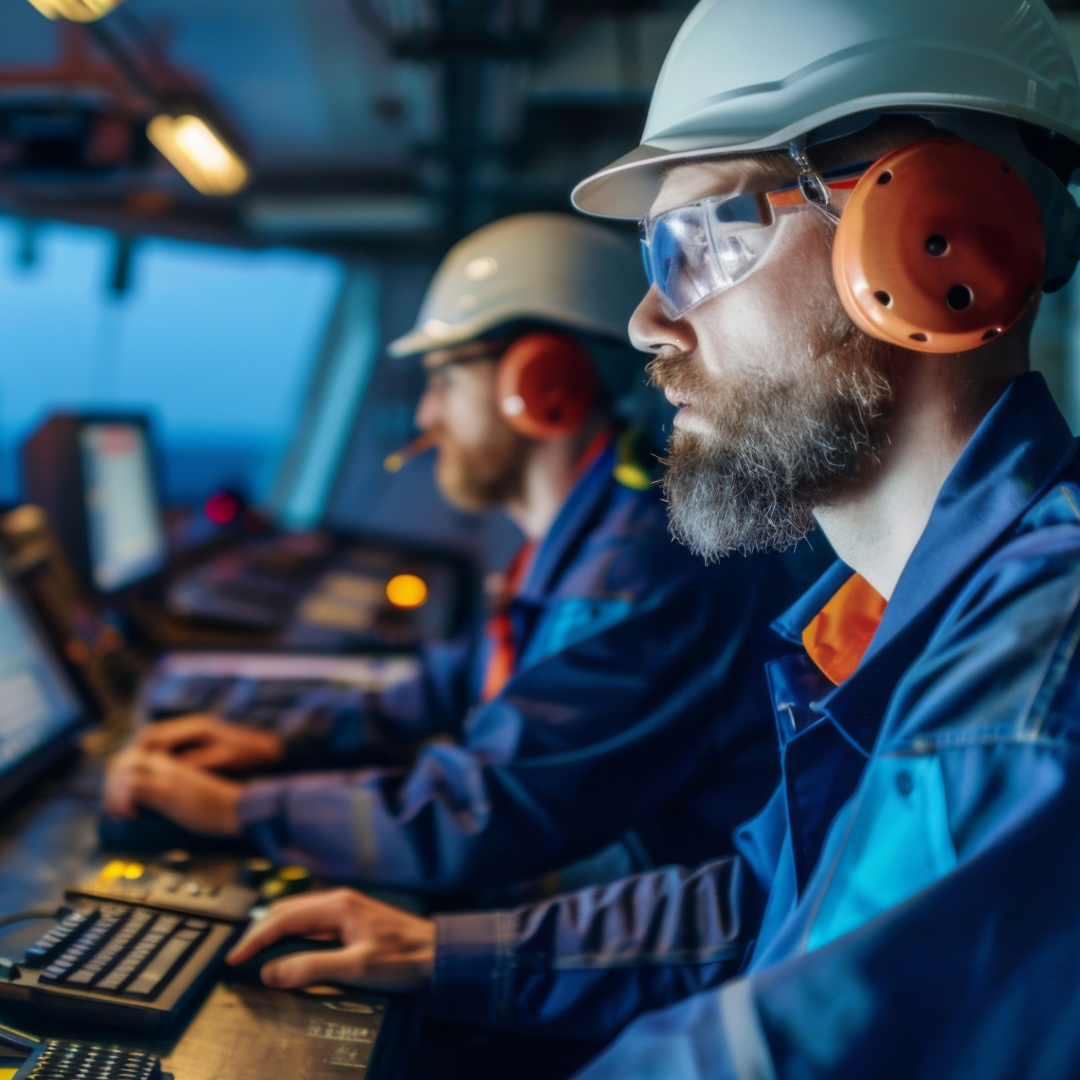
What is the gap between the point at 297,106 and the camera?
106 inches

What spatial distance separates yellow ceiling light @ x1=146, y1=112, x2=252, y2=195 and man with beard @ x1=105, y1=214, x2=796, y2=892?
138 centimetres

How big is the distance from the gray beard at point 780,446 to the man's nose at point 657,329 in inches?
0.6

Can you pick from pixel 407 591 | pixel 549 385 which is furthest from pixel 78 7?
pixel 407 591

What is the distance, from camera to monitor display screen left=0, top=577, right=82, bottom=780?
3.92 ft

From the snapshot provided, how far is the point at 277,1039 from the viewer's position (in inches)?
28.3

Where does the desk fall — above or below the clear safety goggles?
below

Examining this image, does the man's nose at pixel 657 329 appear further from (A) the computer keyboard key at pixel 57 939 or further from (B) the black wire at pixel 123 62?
(B) the black wire at pixel 123 62

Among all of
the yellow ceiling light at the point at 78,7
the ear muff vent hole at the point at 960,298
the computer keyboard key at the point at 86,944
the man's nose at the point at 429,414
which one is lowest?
the computer keyboard key at the point at 86,944

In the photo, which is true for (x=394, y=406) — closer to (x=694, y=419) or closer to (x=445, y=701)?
(x=445, y=701)

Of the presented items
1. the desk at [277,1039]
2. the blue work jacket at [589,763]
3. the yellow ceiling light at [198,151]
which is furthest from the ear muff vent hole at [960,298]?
the yellow ceiling light at [198,151]

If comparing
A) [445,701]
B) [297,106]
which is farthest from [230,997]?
[297,106]

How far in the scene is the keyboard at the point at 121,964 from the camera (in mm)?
705

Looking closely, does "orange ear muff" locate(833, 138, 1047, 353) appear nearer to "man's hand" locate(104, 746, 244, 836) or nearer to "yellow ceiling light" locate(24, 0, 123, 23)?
"man's hand" locate(104, 746, 244, 836)

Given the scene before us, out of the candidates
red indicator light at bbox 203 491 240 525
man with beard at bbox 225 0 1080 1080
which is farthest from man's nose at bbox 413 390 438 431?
red indicator light at bbox 203 491 240 525
